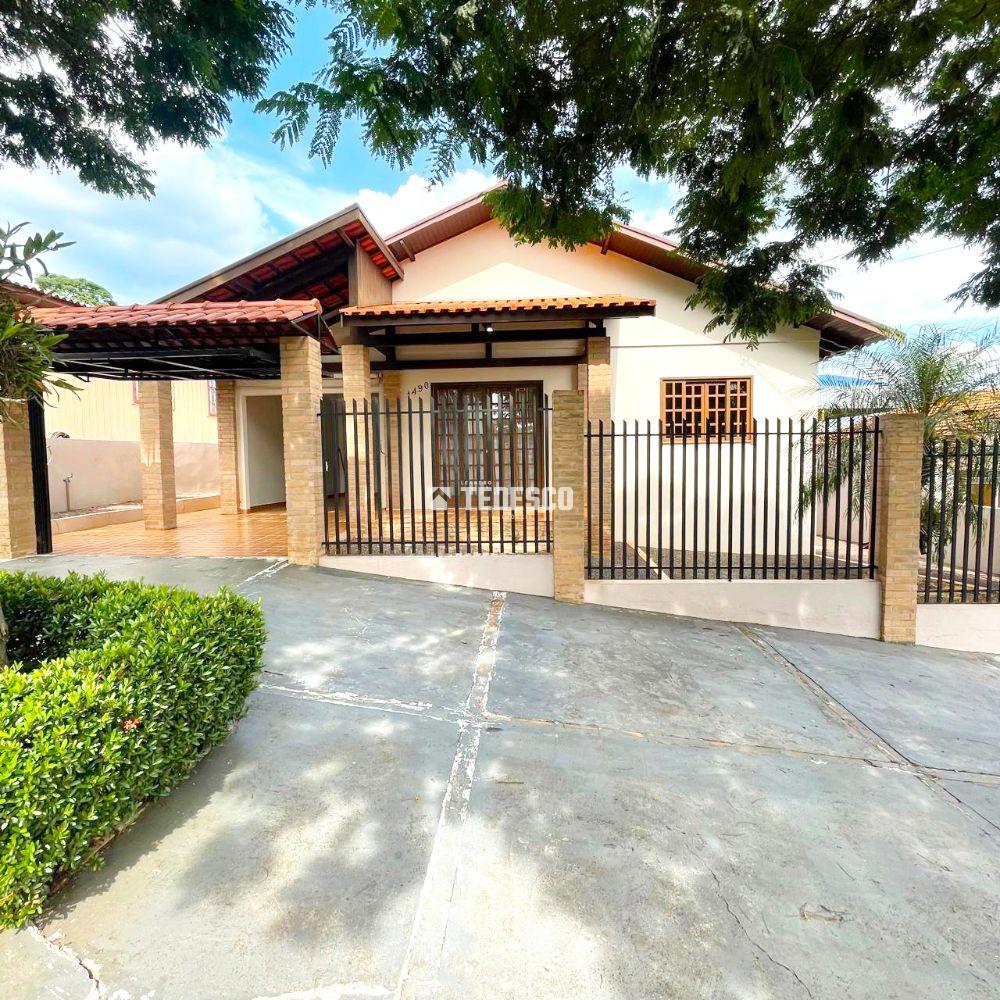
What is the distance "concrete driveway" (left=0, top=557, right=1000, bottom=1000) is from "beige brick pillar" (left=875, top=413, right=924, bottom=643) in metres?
1.98

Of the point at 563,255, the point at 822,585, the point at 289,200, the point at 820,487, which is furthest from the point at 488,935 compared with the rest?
the point at 289,200

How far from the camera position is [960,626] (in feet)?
21.4

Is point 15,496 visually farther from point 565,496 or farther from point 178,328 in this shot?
point 565,496

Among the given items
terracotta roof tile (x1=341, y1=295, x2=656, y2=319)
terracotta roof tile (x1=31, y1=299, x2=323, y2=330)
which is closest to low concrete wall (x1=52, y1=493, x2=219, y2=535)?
terracotta roof tile (x1=31, y1=299, x2=323, y2=330)

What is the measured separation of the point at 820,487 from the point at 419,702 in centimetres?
751

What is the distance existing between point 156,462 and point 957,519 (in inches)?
530

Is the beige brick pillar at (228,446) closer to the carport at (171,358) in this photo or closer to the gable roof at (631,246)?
the carport at (171,358)

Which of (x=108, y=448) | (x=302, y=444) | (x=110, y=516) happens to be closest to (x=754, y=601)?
(x=302, y=444)

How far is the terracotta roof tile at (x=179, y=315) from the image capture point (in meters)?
5.90

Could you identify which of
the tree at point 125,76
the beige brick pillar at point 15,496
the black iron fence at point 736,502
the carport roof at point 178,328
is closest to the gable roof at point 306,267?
the carport roof at point 178,328

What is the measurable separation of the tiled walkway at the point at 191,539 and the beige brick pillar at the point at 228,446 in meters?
0.36

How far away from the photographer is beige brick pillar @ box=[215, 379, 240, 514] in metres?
11.5

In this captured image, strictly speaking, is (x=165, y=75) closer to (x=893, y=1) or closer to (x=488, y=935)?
(x=893, y=1)

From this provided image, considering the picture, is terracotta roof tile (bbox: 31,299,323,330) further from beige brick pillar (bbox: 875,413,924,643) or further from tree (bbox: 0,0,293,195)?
beige brick pillar (bbox: 875,413,924,643)
